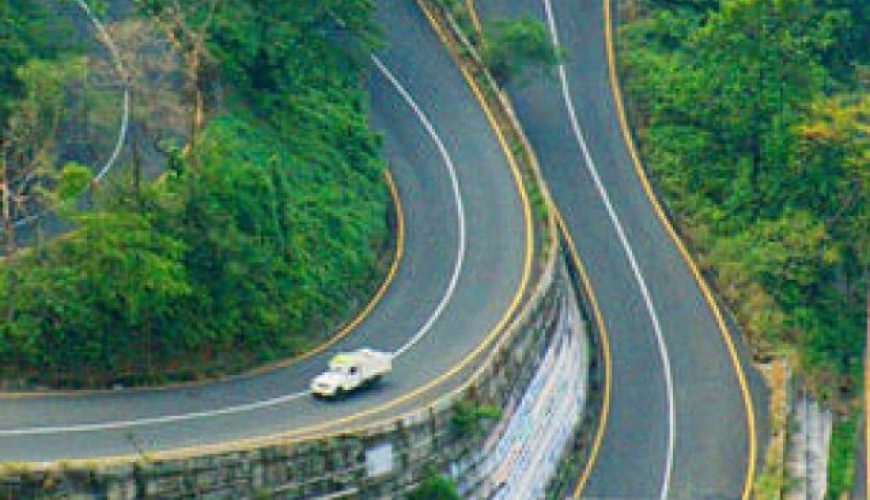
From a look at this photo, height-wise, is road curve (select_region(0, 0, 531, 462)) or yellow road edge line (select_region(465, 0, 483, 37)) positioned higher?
yellow road edge line (select_region(465, 0, 483, 37))

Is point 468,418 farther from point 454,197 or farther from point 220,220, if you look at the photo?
point 454,197

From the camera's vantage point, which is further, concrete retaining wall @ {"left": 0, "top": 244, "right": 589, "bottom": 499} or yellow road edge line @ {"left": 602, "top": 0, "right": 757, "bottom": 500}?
yellow road edge line @ {"left": 602, "top": 0, "right": 757, "bottom": 500}

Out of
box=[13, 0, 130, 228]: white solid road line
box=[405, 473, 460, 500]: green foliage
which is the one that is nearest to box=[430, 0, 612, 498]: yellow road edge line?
box=[405, 473, 460, 500]: green foliage

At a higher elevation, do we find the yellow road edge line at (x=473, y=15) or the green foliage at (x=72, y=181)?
the yellow road edge line at (x=473, y=15)

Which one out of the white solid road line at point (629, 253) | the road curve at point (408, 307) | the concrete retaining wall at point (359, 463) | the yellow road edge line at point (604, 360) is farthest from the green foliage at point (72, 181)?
the white solid road line at point (629, 253)

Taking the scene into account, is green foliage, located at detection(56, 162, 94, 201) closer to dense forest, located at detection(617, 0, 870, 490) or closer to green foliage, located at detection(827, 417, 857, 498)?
dense forest, located at detection(617, 0, 870, 490)

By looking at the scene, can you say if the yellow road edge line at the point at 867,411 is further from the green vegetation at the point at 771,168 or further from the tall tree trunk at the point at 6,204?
the tall tree trunk at the point at 6,204
